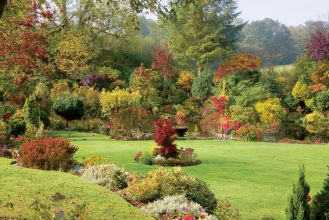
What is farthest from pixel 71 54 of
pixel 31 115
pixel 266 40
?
pixel 266 40

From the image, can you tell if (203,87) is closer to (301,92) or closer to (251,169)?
(301,92)

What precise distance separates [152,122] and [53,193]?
61.4ft

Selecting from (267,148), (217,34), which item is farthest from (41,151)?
(217,34)

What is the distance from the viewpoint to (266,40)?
6831 centimetres

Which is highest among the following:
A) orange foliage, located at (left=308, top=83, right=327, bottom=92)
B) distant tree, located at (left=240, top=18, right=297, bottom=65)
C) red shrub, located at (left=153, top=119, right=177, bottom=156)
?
distant tree, located at (left=240, top=18, right=297, bottom=65)

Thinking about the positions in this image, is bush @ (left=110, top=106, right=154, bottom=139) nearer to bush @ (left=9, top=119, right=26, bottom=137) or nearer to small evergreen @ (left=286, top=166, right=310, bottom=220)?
bush @ (left=9, top=119, right=26, bottom=137)

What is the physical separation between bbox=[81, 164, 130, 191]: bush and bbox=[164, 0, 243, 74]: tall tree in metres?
27.3

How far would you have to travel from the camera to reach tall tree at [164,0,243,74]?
123ft

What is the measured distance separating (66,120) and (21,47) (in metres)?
12.4

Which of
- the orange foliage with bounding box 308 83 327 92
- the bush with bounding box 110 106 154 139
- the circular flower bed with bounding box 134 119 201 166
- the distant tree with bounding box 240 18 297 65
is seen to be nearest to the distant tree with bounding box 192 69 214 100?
the orange foliage with bounding box 308 83 327 92

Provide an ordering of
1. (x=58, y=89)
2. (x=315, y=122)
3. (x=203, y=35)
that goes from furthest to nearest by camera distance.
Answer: (x=203, y=35) → (x=58, y=89) → (x=315, y=122)

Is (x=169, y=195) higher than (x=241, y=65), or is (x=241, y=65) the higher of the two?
(x=241, y=65)

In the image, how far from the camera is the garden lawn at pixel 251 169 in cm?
988

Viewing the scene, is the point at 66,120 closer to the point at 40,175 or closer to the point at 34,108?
the point at 34,108
